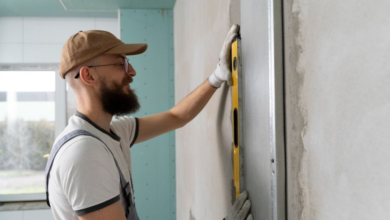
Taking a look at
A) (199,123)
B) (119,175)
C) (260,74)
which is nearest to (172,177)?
A: (199,123)

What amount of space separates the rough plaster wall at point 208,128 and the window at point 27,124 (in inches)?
121

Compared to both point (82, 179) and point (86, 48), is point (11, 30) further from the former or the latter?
point (82, 179)

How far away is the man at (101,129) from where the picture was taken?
114cm

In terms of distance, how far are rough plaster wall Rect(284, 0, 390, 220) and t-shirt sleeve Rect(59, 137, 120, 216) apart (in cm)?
68

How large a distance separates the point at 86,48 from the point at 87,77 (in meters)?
0.13

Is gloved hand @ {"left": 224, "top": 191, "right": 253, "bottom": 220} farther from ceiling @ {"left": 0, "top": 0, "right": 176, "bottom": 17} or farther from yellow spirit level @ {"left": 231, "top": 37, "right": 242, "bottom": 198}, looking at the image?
ceiling @ {"left": 0, "top": 0, "right": 176, "bottom": 17}

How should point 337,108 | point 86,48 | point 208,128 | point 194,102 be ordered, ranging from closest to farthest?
point 337,108, point 86,48, point 194,102, point 208,128

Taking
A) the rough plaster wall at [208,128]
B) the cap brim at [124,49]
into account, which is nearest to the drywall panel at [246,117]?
the rough plaster wall at [208,128]

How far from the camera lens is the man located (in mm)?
1138

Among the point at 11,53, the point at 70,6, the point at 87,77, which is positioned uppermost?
the point at 70,6

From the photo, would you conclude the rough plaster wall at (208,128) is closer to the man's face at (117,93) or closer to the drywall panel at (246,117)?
the drywall panel at (246,117)

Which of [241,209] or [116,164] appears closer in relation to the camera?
[241,209]

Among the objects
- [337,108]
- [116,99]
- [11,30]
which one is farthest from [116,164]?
[11,30]

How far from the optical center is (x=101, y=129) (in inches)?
56.8
